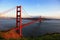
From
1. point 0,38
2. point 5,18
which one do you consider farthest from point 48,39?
point 5,18

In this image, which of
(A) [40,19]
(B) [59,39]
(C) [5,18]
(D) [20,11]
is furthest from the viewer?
(A) [40,19]

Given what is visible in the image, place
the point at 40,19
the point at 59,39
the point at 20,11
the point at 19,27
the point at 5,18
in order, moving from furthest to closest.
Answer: the point at 40,19 → the point at 20,11 → the point at 19,27 → the point at 5,18 → the point at 59,39

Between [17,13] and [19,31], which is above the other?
[17,13]

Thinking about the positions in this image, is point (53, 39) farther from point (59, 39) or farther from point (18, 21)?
point (18, 21)

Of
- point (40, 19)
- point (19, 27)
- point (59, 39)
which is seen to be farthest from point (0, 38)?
point (40, 19)

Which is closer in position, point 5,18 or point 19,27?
point 5,18

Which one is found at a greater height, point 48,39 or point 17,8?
point 17,8

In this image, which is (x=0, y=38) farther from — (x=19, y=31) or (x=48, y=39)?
(x=19, y=31)

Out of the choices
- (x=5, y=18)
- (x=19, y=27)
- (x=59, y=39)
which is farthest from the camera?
(x=19, y=27)

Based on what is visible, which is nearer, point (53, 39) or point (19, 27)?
point (53, 39)
